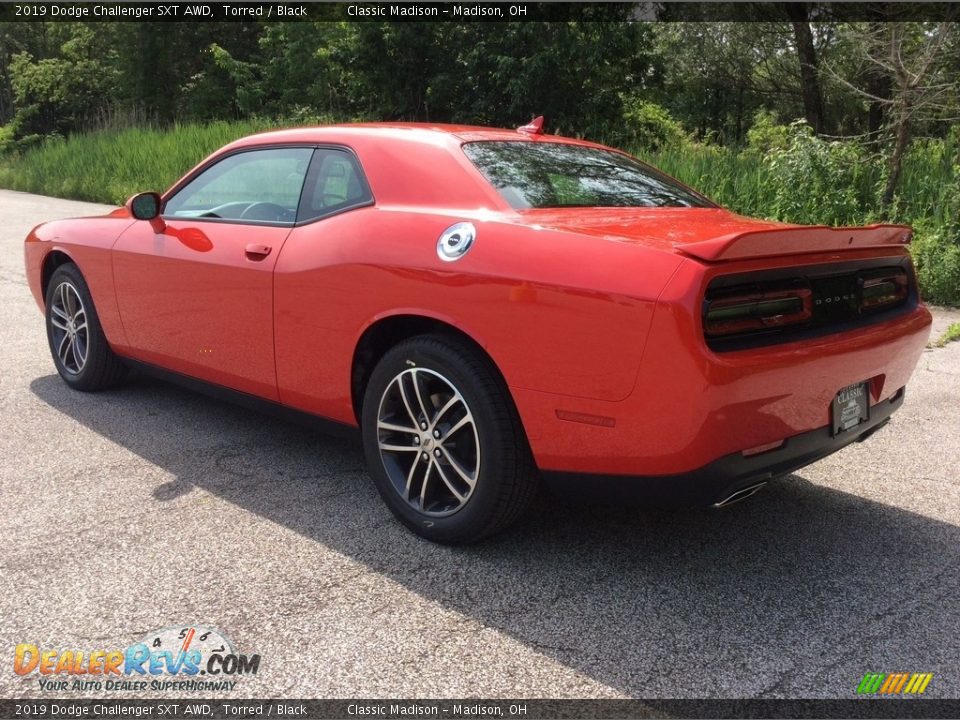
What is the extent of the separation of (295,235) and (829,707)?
2583mm

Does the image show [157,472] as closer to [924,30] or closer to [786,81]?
[924,30]

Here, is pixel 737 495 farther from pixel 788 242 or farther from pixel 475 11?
pixel 475 11

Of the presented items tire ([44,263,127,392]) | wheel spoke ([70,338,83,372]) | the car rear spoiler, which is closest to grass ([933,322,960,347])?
the car rear spoiler

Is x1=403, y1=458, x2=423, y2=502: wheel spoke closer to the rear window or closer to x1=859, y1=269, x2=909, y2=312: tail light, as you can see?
the rear window

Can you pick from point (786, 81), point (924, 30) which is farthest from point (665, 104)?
point (924, 30)

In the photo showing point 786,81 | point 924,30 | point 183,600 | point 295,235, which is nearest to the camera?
point 183,600

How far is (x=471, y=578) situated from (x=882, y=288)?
1.83 meters

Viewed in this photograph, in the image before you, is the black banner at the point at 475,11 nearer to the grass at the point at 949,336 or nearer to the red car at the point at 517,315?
the grass at the point at 949,336

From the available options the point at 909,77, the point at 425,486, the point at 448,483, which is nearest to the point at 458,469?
the point at 448,483

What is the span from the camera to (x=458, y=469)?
3229 mm

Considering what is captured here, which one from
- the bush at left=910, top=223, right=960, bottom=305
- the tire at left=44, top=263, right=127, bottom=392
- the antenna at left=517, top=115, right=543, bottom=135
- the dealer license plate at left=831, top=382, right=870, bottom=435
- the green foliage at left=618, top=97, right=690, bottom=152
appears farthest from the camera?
the green foliage at left=618, top=97, right=690, bottom=152

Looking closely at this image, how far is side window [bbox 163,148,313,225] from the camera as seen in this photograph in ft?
13.1

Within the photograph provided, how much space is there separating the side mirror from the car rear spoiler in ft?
9.38

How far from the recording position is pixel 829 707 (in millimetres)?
2404
